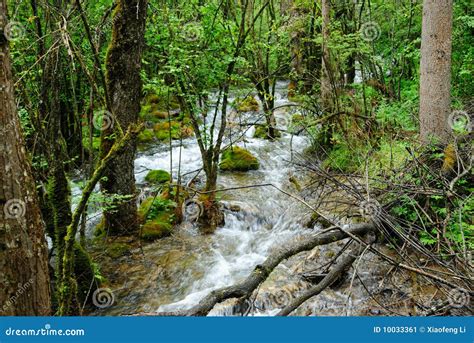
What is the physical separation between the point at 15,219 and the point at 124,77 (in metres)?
4.44

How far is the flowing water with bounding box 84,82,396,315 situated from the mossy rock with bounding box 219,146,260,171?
0.98 metres

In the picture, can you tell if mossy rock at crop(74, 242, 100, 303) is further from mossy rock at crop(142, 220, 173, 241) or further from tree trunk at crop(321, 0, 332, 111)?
tree trunk at crop(321, 0, 332, 111)

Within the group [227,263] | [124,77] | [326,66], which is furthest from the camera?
[326,66]

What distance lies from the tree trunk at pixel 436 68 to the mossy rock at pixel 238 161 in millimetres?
5580

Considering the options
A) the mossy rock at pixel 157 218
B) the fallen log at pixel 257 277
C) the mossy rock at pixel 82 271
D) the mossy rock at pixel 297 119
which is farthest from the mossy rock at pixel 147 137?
the fallen log at pixel 257 277

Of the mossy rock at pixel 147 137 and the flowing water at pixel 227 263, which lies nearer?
the flowing water at pixel 227 263

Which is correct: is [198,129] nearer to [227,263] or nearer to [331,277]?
[227,263]

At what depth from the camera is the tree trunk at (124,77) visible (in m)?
6.18

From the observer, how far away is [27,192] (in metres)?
2.52

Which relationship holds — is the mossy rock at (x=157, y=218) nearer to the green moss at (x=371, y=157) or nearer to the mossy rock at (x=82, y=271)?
the mossy rock at (x=82, y=271)

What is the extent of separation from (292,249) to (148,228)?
397 centimetres

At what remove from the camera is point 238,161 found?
1134cm

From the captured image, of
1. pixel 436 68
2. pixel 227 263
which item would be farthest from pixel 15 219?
pixel 436 68

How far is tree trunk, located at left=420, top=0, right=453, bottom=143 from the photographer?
6.33 metres
